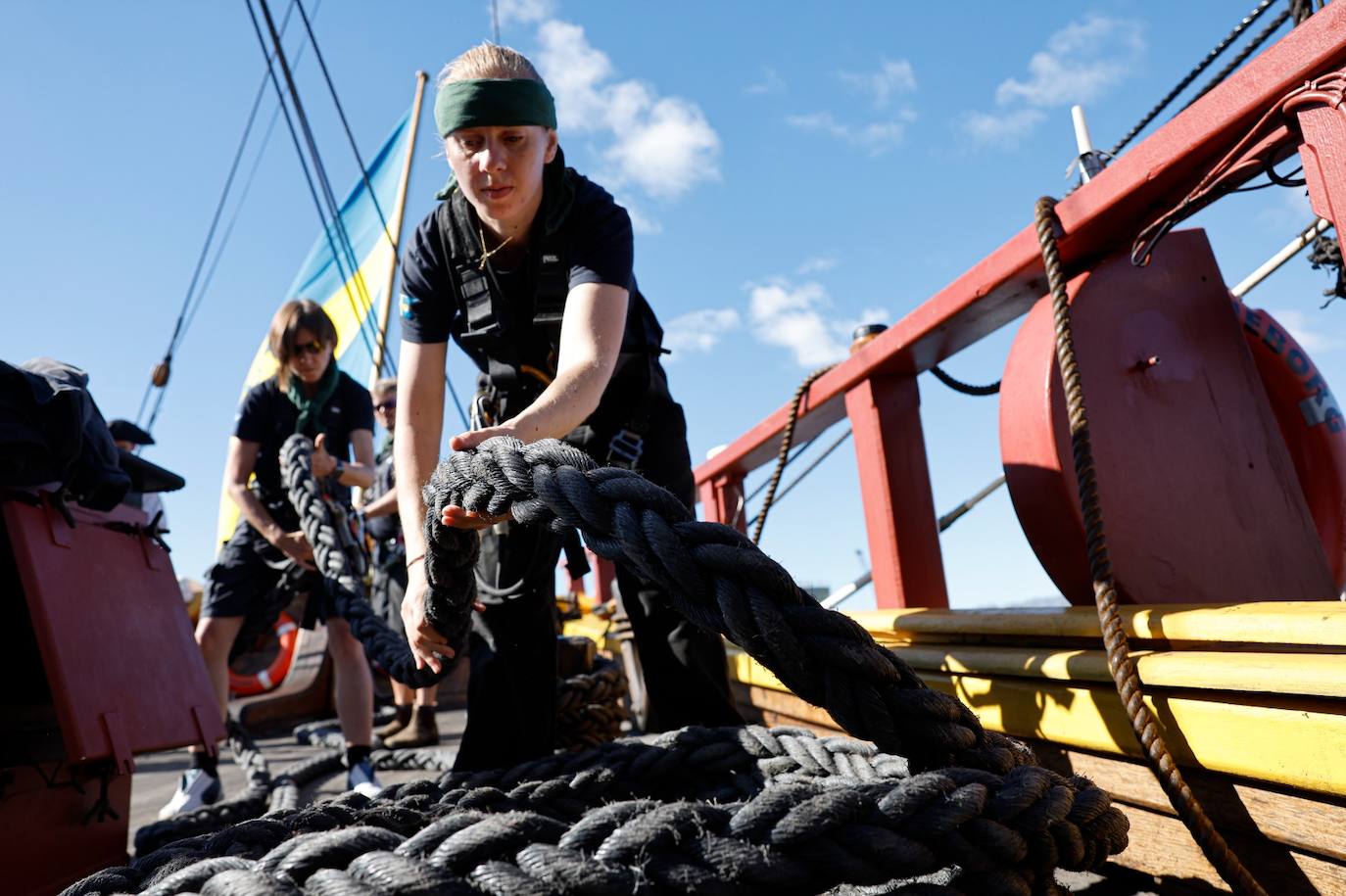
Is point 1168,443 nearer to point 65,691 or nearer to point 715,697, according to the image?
point 715,697

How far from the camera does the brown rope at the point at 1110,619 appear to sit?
965 millimetres

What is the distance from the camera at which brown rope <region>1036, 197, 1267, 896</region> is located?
97 cm

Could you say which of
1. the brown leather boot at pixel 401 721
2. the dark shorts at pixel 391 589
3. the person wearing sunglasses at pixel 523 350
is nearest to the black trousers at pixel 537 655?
the person wearing sunglasses at pixel 523 350

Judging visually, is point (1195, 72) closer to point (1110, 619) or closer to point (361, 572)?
point (1110, 619)

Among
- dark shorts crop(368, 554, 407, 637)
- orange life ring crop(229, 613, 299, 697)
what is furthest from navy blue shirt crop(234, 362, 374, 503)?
orange life ring crop(229, 613, 299, 697)

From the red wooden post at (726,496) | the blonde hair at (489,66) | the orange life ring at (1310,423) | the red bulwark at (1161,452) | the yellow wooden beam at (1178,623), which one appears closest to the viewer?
the yellow wooden beam at (1178,623)

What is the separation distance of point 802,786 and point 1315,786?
2.02 ft

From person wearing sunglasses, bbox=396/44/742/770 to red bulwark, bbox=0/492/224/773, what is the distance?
62 centimetres

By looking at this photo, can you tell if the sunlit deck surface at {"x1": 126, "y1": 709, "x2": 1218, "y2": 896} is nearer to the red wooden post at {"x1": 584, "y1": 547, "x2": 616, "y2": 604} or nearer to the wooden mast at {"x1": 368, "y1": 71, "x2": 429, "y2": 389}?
the red wooden post at {"x1": 584, "y1": 547, "x2": 616, "y2": 604}

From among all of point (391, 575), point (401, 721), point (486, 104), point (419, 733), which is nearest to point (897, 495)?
point (486, 104)

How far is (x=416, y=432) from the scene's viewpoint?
1506 millimetres

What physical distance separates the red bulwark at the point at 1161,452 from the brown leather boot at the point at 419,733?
2695mm

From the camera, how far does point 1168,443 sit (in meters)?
1.62

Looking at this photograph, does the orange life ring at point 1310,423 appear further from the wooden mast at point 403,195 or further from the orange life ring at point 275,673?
the wooden mast at point 403,195
